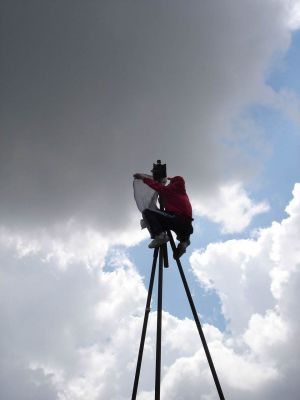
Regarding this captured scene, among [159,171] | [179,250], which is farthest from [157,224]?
[159,171]

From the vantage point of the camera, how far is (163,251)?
778 cm

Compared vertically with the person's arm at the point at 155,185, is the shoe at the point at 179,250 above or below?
below

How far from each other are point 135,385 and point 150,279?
1991mm

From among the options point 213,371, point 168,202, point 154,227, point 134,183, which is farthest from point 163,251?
point 213,371

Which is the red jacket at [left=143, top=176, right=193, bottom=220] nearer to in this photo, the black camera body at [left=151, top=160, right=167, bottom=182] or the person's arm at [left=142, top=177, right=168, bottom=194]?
the person's arm at [left=142, top=177, right=168, bottom=194]

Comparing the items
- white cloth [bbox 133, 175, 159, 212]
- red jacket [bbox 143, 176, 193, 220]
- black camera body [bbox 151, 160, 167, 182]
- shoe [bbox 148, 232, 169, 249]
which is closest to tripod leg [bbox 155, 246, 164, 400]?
shoe [bbox 148, 232, 169, 249]

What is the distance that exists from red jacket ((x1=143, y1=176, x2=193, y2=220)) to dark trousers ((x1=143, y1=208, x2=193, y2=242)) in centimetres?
13

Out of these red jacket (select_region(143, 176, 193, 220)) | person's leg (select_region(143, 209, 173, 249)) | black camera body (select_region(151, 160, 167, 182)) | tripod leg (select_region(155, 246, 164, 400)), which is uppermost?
black camera body (select_region(151, 160, 167, 182))

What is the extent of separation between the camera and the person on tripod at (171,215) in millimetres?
7621

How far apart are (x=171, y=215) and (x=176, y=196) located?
466 mm

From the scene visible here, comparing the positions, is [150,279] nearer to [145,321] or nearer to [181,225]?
[145,321]

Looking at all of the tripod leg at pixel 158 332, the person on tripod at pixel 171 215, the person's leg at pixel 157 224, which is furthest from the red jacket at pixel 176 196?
the tripod leg at pixel 158 332

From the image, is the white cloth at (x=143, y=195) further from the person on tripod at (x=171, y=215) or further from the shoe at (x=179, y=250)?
the shoe at (x=179, y=250)

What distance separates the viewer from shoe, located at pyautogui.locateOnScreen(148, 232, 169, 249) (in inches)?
296
